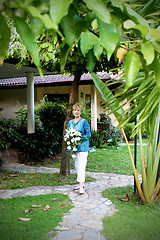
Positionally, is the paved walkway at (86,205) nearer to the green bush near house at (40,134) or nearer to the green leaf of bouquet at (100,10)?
the green bush near house at (40,134)

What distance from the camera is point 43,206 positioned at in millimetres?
5234

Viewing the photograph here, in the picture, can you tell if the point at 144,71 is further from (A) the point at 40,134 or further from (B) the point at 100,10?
(A) the point at 40,134

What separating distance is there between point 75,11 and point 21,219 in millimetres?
4025

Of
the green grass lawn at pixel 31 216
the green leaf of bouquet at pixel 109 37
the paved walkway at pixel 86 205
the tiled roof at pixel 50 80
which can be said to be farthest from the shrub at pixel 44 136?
the green leaf of bouquet at pixel 109 37

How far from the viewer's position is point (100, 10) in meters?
1.00

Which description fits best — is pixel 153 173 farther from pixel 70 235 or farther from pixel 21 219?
pixel 21 219

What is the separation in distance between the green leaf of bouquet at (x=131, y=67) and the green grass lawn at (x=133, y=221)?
3.41 m

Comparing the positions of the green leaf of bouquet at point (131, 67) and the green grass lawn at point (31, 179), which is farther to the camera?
the green grass lawn at point (31, 179)

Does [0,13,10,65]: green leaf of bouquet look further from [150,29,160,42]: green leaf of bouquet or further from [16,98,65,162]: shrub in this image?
[16,98,65,162]: shrub

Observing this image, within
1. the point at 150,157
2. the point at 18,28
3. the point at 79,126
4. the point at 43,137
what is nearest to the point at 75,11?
the point at 18,28

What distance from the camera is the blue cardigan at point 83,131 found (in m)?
6.26

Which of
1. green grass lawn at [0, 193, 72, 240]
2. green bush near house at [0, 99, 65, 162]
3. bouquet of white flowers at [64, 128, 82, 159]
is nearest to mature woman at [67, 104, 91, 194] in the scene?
bouquet of white flowers at [64, 128, 82, 159]

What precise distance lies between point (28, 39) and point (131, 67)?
392mm

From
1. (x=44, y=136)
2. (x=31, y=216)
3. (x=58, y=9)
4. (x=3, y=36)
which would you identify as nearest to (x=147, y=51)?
(x=58, y=9)
